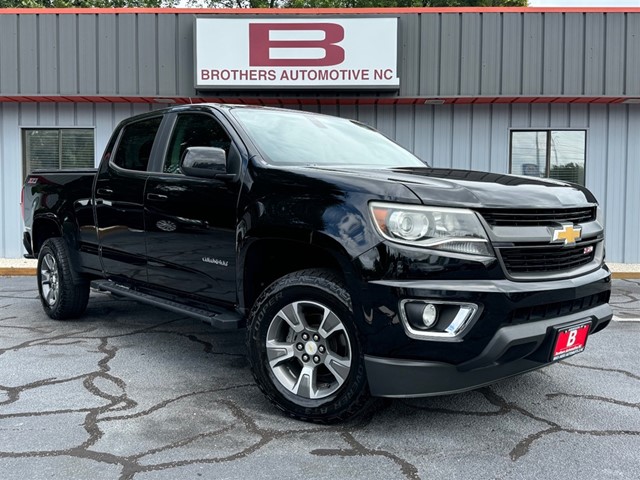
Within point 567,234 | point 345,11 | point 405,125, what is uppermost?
point 345,11

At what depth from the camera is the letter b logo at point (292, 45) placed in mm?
9766

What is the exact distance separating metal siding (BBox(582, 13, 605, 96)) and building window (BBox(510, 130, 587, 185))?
0.87 metres

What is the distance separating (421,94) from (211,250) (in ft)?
23.2

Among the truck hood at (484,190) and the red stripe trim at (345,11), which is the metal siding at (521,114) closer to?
the red stripe trim at (345,11)

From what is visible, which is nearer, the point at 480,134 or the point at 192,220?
the point at 192,220

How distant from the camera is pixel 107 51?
10109 millimetres

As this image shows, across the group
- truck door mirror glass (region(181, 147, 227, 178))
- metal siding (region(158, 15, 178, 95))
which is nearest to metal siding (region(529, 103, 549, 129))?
metal siding (region(158, 15, 178, 95))

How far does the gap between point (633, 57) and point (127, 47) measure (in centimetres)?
835

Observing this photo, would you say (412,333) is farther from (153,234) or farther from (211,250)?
(153,234)

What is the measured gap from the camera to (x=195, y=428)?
3129mm

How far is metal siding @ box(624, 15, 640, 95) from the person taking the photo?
9766mm

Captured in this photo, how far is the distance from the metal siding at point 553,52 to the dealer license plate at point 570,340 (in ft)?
25.1

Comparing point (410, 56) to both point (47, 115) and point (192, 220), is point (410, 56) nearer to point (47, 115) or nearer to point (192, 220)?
point (47, 115)

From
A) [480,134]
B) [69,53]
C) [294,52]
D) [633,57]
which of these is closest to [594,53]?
[633,57]
